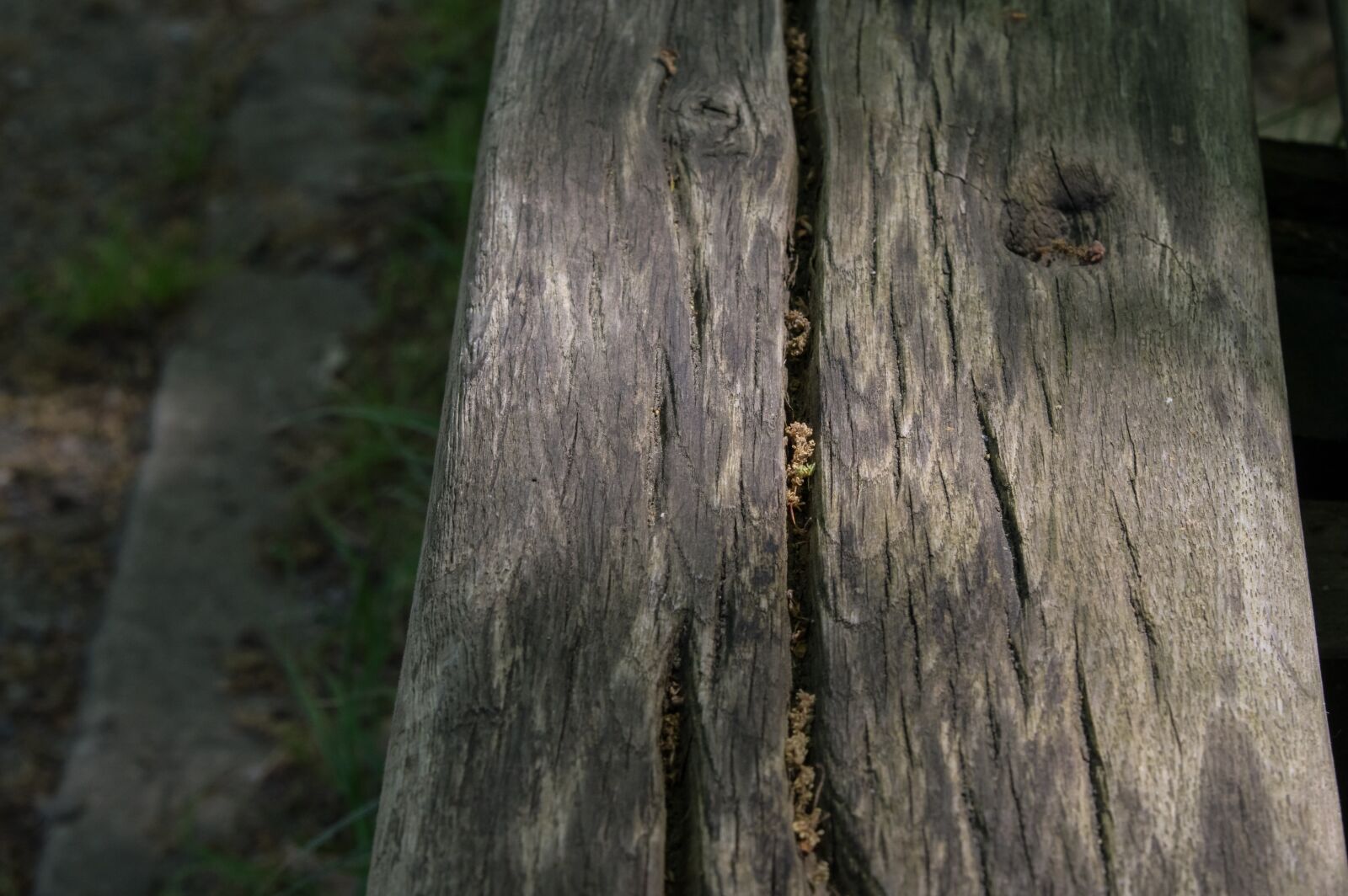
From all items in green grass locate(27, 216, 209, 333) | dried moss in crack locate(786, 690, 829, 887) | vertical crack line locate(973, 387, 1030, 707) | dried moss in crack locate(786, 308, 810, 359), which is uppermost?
green grass locate(27, 216, 209, 333)

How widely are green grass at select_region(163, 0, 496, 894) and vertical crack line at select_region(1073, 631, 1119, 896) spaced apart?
3.92ft

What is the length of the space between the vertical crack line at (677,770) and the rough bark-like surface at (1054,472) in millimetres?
111

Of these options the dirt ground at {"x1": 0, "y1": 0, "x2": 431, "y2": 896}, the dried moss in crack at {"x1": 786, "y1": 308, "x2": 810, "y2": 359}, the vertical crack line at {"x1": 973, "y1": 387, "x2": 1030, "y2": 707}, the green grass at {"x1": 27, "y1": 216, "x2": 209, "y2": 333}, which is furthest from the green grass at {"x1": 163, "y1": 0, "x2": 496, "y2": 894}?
the vertical crack line at {"x1": 973, "y1": 387, "x2": 1030, "y2": 707}

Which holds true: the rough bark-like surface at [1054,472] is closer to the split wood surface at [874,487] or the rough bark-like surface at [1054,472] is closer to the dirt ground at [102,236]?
the split wood surface at [874,487]

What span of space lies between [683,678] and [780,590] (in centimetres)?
11

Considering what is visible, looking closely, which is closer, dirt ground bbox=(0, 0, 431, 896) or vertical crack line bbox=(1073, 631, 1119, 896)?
vertical crack line bbox=(1073, 631, 1119, 896)

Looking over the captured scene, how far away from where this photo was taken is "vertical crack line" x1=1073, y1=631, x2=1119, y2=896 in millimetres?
914

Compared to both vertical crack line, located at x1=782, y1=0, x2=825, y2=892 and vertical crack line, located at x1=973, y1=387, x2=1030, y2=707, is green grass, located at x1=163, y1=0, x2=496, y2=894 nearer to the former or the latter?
vertical crack line, located at x1=782, y1=0, x2=825, y2=892

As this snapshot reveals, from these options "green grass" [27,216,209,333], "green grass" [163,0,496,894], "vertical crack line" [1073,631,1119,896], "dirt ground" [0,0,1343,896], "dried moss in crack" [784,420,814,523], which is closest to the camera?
"vertical crack line" [1073,631,1119,896]

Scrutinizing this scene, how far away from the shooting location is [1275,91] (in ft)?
12.6

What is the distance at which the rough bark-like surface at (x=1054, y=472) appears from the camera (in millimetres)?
938

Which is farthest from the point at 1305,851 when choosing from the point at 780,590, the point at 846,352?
the point at 846,352

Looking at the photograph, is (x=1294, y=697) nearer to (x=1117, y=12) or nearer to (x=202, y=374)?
(x=1117, y=12)

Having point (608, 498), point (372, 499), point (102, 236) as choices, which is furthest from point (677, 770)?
point (102, 236)
